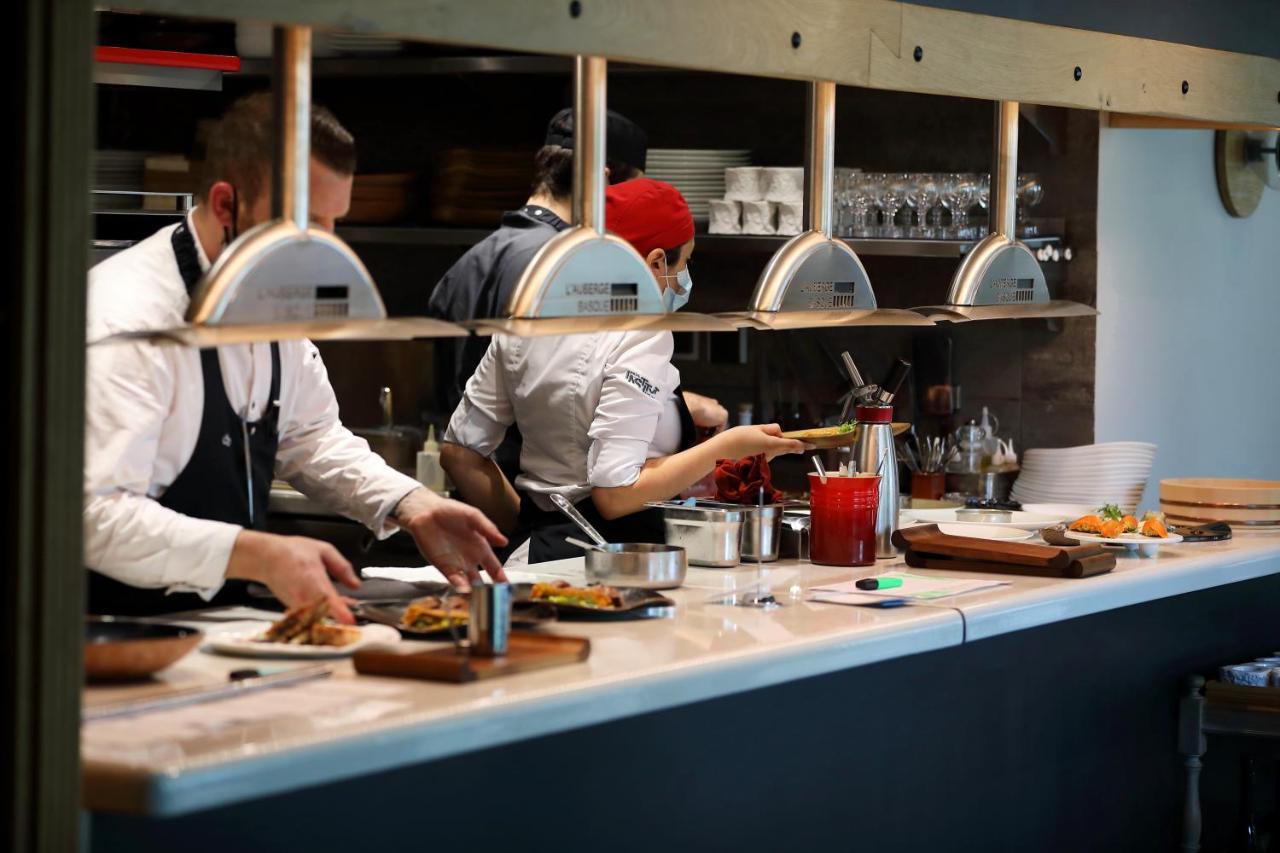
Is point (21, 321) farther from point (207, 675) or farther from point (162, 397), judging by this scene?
point (162, 397)

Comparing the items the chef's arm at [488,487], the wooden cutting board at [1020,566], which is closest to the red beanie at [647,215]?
the chef's arm at [488,487]

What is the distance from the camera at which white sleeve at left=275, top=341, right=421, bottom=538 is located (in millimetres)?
3773

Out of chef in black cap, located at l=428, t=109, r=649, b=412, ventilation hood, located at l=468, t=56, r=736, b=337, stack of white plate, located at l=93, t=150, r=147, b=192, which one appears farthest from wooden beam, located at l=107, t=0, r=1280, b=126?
stack of white plate, located at l=93, t=150, r=147, b=192

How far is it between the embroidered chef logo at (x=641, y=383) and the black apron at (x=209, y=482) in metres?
0.94

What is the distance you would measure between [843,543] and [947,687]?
1.41 feet

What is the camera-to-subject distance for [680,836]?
11.5 feet

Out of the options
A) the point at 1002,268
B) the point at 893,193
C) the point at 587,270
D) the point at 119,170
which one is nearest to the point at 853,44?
the point at 1002,268

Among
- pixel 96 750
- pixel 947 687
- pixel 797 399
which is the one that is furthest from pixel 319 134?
pixel 797 399

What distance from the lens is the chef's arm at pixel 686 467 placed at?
4.17 m

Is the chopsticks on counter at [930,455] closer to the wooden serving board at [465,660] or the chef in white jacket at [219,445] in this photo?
the chef in white jacket at [219,445]

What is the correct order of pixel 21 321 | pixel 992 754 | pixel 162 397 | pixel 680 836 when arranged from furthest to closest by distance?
1. pixel 992 754
2. pixel 680 836
3. pixel 162 397
4. pixel 21 321

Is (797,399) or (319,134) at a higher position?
(319,134)

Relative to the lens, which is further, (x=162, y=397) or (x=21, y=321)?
(x=162, y=397)

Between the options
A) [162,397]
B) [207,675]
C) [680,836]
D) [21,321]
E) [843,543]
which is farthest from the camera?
[843,543]
